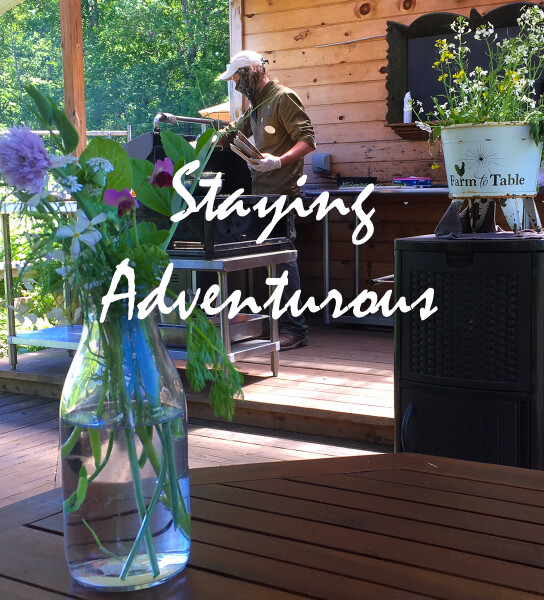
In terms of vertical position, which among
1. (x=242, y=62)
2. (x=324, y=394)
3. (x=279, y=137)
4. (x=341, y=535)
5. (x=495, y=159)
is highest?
(x=242, y=62)

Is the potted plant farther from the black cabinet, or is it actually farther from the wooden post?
the wooden post

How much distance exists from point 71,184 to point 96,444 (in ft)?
0.81

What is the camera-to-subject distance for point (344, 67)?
18.8ft

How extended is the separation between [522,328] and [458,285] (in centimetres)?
20

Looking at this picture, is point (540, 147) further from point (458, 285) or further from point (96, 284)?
point (96, 284)

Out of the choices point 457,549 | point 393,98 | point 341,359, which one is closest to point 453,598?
point 457,549

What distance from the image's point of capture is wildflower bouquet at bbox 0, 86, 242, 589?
803 mm

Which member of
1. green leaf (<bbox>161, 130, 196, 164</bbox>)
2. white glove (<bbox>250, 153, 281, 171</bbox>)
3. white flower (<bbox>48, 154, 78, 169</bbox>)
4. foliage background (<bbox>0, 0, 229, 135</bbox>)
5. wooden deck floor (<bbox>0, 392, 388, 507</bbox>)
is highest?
foliage background (<bbox>0, 0, 229, 135</bbox>)

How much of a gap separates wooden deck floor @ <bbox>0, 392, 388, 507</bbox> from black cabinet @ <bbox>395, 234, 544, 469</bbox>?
95 cm

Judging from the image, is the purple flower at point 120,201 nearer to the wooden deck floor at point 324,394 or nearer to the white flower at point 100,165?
the white flower at point 100,165

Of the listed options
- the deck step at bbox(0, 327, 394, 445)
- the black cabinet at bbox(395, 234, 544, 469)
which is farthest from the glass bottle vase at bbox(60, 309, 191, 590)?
the deck step at bbox(0, 327, 394, 445)

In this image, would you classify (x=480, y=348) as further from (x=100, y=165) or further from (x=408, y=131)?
(x=408, y=131)

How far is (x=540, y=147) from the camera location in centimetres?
234

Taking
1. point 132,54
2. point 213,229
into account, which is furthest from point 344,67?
point 132,54
